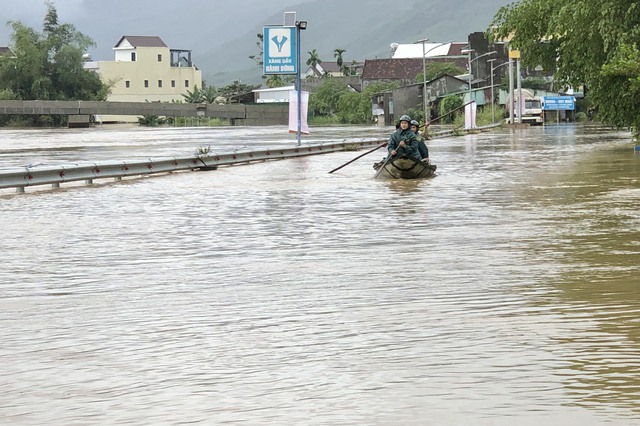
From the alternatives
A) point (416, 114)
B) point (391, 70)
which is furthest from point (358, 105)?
point (416, 114)

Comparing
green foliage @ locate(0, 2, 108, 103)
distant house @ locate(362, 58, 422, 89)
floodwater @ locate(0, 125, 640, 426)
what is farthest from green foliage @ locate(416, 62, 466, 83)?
floodwater @ locate(0, 125, 640, 426)

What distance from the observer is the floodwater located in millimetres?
6895

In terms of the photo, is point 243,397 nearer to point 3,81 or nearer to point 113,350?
point 113,350

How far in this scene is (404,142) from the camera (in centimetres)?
2848

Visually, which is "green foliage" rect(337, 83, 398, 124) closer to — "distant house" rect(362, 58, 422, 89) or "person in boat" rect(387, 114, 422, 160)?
"distant house" rect(362, 58, 422, 89)

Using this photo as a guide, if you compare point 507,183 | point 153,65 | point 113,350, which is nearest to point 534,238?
point 113,350

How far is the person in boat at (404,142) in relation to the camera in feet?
93.5

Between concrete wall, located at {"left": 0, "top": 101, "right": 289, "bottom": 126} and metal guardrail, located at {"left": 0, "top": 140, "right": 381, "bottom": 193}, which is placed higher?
concrete wall, located at {"left": 0, "top": 101, "right": 289, "bottom": 126}

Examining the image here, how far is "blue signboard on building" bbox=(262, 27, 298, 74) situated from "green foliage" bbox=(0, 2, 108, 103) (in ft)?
332

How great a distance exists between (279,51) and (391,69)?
124354mm

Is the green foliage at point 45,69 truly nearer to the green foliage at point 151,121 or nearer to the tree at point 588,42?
the green foliage at point 151,121

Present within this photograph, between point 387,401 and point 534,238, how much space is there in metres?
8.94

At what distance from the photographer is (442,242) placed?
1515 centimetres

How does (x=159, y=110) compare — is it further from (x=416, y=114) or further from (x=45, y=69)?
(x=416, y=114)
